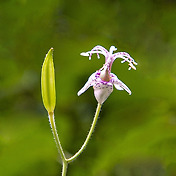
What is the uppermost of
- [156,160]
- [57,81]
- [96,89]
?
[96,89]

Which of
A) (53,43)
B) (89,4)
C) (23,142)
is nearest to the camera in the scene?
(23,142)

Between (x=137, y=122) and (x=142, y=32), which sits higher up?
(x=142, y=32)

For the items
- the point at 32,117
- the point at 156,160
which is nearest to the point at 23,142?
the point at 32,117

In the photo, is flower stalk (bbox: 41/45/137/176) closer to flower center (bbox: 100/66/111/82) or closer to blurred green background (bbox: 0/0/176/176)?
flower center (bbox: 100/66/111/82)

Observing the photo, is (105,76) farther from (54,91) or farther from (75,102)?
(75,102)

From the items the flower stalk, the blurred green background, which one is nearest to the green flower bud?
the flower stalk

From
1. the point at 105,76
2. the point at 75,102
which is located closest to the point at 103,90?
the point at 105,76

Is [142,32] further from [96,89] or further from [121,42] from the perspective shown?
[96,89]
